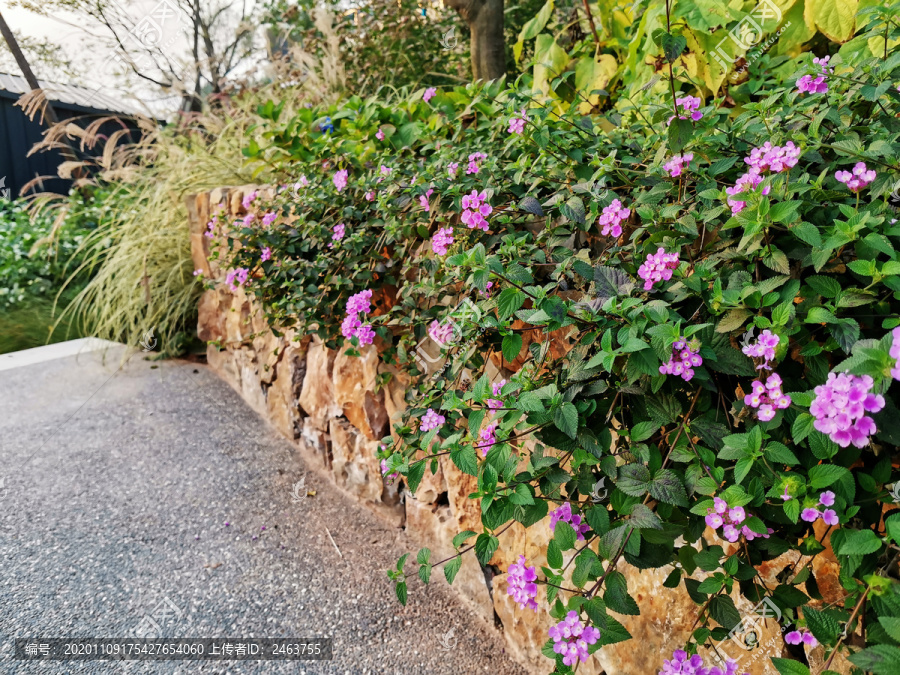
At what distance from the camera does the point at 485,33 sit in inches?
106

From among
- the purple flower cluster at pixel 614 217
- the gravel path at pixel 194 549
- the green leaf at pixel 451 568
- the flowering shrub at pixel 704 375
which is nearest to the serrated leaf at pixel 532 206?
the flowering shrub at pixel 704 375

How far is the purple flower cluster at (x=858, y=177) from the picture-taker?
2.86 ft

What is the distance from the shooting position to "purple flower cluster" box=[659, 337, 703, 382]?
797mm

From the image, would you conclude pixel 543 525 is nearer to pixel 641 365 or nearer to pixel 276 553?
pixel 641 365

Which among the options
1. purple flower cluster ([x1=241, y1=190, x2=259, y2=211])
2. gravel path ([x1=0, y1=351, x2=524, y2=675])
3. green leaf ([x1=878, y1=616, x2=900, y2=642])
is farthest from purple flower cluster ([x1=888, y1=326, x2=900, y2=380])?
purple flower cluster ([x1=241, y1=190, x2=259, y2=211])

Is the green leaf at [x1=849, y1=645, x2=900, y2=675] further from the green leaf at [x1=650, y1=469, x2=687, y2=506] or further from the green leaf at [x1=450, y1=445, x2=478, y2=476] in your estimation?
the green leaf at [x1=450, y1=445, x2=478, y2=476]

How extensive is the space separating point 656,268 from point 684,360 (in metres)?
0.19

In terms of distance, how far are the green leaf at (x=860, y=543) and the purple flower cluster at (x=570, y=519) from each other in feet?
1.11

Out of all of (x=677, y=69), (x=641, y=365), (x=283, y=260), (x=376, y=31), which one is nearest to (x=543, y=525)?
(x=641, y=365)

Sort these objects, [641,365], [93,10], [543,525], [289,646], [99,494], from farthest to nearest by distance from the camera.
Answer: [93,10] < [99,494] < [289,646] < [543,525] < [641,365]

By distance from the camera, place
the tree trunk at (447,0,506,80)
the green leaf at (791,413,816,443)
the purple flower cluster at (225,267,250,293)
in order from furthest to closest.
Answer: the tree trunk at (447,0,506,80)
the purple flower cluster at (225,267,250,293)
the green leaf at (791,413,816,443)

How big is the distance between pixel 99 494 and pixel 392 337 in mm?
1216

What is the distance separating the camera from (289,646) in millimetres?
1405

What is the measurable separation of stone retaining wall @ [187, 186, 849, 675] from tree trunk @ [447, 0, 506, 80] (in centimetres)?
125
